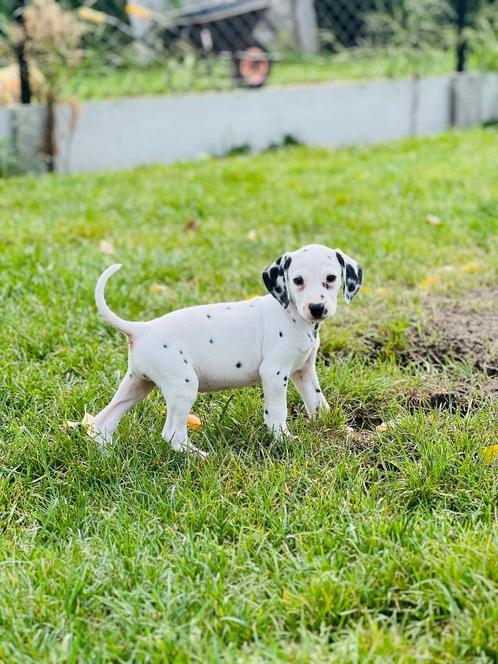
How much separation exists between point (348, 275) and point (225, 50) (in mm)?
8975

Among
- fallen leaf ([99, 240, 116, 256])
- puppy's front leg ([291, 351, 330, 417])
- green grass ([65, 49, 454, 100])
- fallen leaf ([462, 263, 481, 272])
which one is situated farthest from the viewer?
green grass ([65, 49, 454, 100])

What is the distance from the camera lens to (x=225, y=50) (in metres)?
11.0

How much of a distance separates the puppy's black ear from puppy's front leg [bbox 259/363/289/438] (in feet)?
0.67

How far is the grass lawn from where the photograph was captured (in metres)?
1.86

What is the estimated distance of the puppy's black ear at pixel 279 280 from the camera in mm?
2625

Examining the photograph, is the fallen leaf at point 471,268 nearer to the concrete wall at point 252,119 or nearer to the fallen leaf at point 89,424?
the fallen leaf at point 89,424

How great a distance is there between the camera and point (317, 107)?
9.23 m

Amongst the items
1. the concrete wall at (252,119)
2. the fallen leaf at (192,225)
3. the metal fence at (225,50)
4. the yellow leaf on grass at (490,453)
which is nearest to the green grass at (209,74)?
the metal fence at (225,50)

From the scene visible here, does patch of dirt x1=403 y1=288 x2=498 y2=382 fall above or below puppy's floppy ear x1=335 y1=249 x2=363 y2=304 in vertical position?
below

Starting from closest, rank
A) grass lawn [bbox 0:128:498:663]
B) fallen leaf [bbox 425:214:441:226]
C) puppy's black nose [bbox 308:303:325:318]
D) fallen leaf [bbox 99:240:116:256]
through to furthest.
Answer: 1. grass lawn [bbox 0:128:498:663]
2. puppy's black nose [bbox 308:303:325:318]
3. fallen leaf [bbox 99:240:116:256]
4. fallen leaf [bbox 425:214:441:226]

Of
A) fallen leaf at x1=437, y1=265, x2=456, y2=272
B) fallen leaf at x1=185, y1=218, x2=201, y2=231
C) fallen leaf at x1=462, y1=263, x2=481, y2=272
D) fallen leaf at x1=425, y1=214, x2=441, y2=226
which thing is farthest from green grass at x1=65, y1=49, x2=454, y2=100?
fallen leaf at x1=462, y1=263, x2=481, y2=272

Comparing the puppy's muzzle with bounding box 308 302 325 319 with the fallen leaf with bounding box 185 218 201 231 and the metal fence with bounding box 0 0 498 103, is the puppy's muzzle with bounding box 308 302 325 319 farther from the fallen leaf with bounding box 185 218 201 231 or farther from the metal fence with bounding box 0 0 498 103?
the metal fence with bounding box 0 0 498 103

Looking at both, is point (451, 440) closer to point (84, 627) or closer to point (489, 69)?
point (84, 627)

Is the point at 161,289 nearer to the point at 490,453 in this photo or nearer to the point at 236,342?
the point at 236,342
